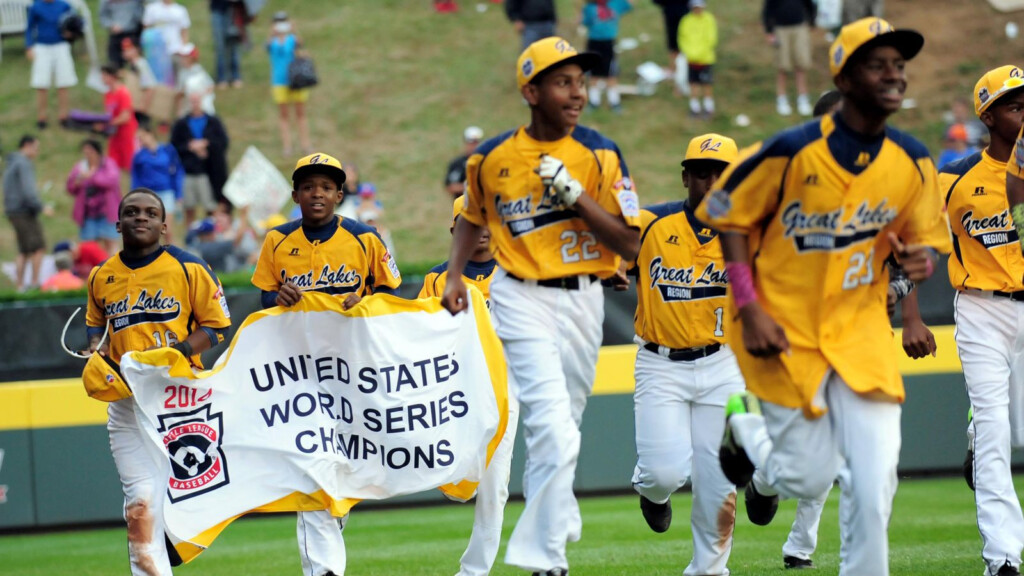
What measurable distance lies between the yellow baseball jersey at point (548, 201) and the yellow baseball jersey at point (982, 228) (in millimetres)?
2747

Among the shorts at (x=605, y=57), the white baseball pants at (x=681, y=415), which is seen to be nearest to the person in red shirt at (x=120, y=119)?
the shorts at (x=605, y=57)

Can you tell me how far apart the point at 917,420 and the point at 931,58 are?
17332mm

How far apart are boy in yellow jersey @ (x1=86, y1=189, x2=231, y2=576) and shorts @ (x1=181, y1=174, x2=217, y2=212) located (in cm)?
1349

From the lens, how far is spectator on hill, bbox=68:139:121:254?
20.9m

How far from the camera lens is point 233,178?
21812mm

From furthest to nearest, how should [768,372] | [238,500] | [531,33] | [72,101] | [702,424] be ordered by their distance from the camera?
1. [72,101]
2. [531,33]
3. [238,500]
4. [702,424]
5. [768,372]

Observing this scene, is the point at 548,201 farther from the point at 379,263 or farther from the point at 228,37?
the point at 228,37

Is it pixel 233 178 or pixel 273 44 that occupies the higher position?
pixel 273 44

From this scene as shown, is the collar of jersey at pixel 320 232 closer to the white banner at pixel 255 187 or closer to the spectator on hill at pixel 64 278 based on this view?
the spectator on hill at pixel 64 278

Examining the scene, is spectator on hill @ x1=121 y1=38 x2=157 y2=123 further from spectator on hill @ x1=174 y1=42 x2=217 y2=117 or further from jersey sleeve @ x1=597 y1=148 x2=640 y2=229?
jersey sleeve @ x1=597 y1=148 x2=640 y2=229

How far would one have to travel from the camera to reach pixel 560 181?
682 centimetres

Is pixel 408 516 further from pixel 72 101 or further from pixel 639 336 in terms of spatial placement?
pixel 72 101

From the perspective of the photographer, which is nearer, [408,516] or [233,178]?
[408,516]

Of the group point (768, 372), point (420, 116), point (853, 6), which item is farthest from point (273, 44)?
point (768, 372)
